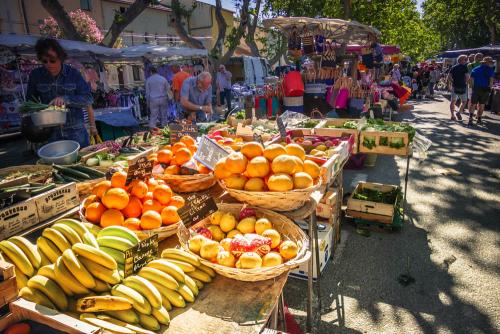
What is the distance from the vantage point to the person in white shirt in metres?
9.90

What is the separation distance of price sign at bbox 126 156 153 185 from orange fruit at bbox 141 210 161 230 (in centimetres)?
27

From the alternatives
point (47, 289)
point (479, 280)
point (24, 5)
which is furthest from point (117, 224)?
point (24, 5)

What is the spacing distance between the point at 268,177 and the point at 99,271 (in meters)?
1.12

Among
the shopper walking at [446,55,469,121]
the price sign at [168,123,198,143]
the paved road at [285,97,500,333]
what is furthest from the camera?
the shopper walking at [446,55,469,121]

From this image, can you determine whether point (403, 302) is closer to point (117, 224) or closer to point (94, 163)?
point (117, 224)

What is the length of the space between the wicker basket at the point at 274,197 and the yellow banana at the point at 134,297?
0.88m

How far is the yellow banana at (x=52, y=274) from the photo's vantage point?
54.9 inches

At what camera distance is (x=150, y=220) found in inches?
76.6

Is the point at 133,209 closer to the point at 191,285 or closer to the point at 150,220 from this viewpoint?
the point at 150,220

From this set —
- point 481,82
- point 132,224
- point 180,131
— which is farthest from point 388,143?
point 481,82

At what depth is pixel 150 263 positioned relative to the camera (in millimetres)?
1627

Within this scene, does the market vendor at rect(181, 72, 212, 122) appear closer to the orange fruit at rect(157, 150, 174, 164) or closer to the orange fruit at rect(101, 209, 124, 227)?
the orange fruit at rect(157, 150, 174, 164)

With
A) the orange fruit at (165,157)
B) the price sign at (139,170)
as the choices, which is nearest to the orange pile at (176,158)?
the orange fruit at (165,157)

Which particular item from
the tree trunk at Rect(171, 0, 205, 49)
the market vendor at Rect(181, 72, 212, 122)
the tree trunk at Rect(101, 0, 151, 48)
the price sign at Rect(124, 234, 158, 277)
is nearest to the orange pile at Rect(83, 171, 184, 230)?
the price sign at Rect(124, 234, 158, 277)
